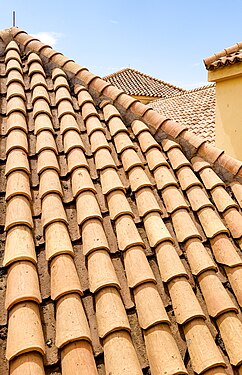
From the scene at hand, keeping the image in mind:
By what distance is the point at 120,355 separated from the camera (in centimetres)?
192

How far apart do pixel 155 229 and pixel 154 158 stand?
1.00 m

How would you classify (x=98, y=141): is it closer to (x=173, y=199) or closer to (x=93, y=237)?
(x=173, y=199)

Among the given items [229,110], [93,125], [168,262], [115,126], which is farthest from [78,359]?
[229,110]

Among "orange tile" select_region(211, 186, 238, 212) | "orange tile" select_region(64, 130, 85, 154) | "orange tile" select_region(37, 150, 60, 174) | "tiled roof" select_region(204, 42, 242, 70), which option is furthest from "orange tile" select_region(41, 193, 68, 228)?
"tiled roof" select_region(204, 42, 242, 70)

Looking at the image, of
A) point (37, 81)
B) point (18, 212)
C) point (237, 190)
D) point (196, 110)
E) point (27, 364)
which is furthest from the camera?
point (196, 110)

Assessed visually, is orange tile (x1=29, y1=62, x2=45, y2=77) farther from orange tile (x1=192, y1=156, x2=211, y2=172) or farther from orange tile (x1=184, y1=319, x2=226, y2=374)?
orange tile (x1=184, y1=319, x2=226, y2=374)

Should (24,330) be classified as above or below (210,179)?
below

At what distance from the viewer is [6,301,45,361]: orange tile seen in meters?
1.80

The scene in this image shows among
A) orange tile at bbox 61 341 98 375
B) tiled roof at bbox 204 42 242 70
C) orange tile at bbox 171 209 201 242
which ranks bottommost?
orange tile at bbox 61 341 98 375

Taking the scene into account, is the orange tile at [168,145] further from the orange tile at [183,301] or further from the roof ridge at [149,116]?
the orange tile at [183,301]

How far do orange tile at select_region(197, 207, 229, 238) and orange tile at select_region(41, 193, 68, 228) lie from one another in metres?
1.25

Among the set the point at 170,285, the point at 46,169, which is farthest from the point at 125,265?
the point at 46,169

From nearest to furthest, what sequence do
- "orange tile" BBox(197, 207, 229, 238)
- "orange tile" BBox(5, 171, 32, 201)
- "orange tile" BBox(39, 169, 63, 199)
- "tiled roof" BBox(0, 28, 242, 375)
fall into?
"tiled roof" BBox(0, 28, 242, 375), "orange tile" BBox(5, 171, 32, 201), "orange tile" BBox(39, 169, 63, 199), "orange tile" BBox(197, 207, 229, 238)

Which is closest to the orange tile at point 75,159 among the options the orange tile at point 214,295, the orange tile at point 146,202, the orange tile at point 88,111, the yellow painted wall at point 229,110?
the orange tile at point 146,202
